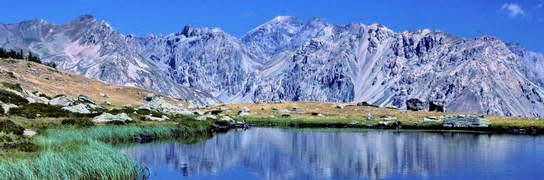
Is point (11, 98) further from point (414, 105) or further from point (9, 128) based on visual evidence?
point (414, 105)

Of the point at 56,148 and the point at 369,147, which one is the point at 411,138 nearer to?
the point at 369,147

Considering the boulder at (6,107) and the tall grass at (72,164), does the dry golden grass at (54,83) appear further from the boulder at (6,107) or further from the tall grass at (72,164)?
the tall grass at (72,164)

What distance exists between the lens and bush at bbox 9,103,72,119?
253 feet

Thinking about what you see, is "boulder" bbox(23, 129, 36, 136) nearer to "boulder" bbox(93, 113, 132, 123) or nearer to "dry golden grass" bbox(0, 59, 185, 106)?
"boulder" bbox(93, 113, 132, 123)

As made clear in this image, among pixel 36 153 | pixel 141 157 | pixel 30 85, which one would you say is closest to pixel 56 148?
pixel 36 153

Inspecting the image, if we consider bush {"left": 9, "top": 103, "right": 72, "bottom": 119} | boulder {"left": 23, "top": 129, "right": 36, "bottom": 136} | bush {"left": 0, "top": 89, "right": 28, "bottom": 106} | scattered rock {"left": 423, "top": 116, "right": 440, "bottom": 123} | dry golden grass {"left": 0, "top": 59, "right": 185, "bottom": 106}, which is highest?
dry golden grass {"left": 0, "top": 59, "right": 185, "bottom": 106}

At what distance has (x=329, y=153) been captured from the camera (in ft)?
243

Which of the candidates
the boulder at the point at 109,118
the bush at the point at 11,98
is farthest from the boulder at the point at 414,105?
the bush at the point at 11,98

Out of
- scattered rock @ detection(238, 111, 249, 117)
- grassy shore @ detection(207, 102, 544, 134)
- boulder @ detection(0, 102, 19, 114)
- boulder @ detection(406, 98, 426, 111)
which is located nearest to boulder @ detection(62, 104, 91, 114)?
boulder @ detection(0, 102, 19, 114)

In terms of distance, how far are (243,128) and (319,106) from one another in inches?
1945

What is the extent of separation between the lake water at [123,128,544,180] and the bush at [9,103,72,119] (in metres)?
16.2

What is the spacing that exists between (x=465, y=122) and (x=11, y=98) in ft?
297

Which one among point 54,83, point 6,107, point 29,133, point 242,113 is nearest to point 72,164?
point 29,133

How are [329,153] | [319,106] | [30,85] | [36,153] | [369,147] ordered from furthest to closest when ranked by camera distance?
[319,106], [30,85], [369,147], [329,153], [36,153]
